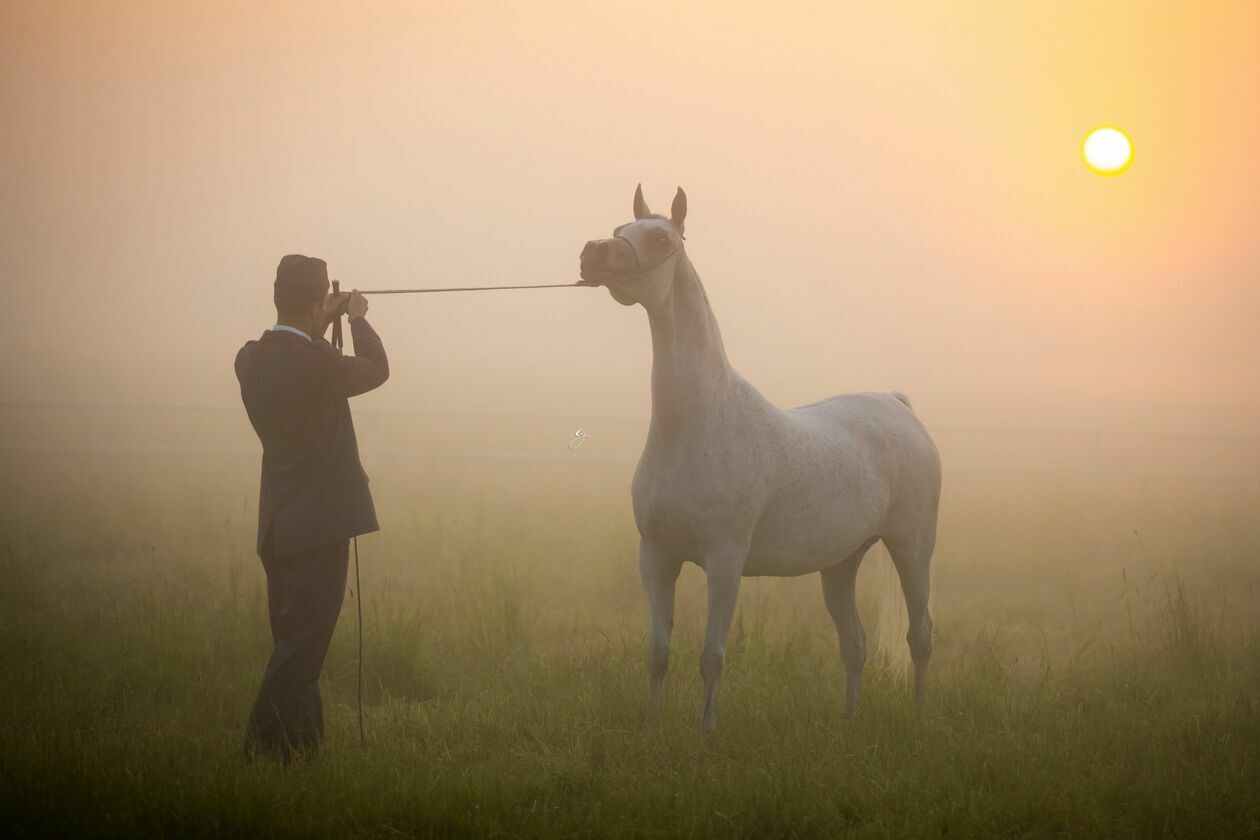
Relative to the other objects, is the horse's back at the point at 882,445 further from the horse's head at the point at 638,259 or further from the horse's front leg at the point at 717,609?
the horse's head at the point at 638,259

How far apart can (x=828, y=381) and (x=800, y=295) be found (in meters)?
7.80

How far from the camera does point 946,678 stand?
21.6 feet

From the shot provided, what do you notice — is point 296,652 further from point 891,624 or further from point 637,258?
point 891,624

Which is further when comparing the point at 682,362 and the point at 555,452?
the point at 555,452

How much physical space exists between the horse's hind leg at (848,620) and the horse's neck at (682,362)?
1584 mm

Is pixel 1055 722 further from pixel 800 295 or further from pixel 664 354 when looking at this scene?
pixel 800 295

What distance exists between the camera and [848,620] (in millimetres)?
6012

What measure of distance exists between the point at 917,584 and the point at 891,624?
1.92 feet

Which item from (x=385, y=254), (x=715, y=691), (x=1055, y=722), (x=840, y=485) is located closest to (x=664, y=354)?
(x=840, y=485)

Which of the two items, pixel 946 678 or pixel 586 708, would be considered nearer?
pixel 586 708

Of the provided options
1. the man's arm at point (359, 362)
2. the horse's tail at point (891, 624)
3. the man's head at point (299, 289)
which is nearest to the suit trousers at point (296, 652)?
the man's arm at point (359, 362)

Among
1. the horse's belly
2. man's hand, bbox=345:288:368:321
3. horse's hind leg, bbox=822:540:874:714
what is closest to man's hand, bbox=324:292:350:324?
man's hand, bbox=345:288:368:321

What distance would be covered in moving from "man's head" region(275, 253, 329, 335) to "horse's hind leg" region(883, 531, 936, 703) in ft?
10.3

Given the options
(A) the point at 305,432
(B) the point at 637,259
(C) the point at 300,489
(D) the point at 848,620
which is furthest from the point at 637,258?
(D) the point at 848,620
